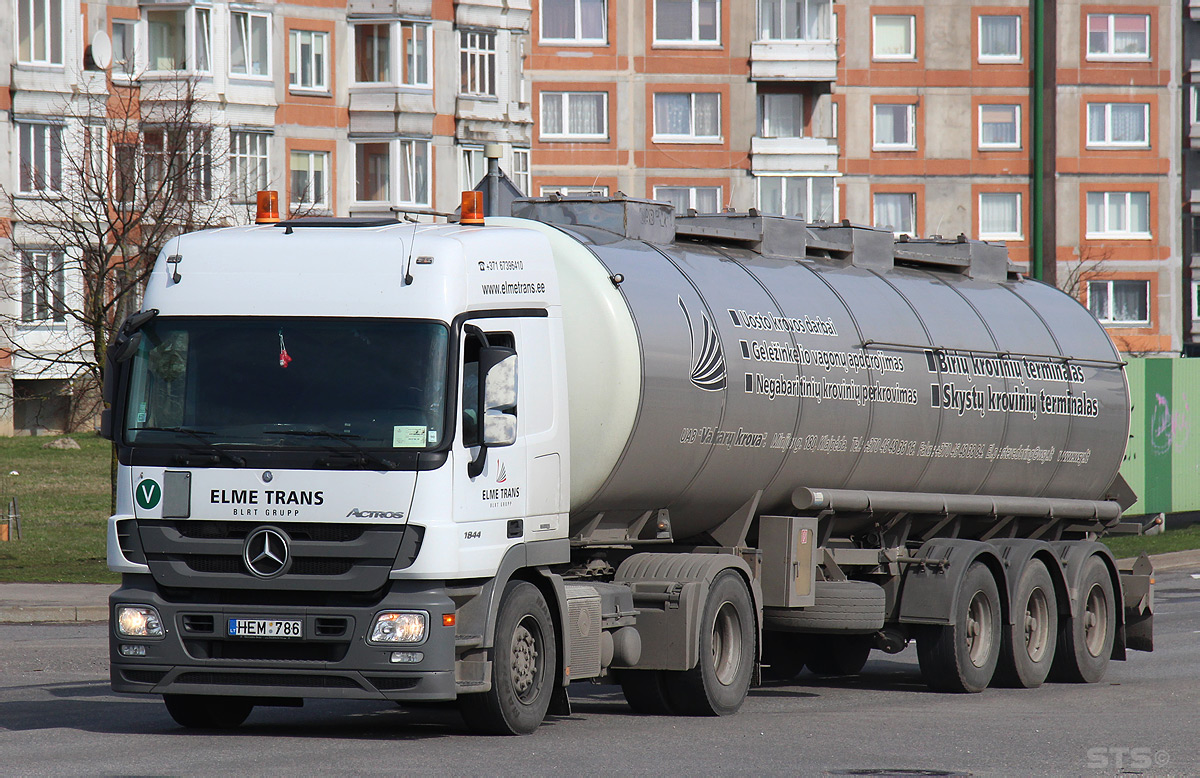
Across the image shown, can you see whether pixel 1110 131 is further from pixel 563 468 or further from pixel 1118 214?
pixel 563 468

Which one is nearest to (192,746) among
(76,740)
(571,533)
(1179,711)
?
(76,740)

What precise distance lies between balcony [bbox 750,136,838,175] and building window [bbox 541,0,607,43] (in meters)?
6.37

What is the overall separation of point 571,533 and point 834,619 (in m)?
2.95

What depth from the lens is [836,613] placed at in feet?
48.8

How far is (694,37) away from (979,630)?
50.9 metres

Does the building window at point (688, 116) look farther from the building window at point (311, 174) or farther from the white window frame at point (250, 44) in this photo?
the white window frame at point (250, 44)

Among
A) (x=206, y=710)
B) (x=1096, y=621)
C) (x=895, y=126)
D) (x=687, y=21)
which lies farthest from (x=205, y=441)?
(x=895, y=126)

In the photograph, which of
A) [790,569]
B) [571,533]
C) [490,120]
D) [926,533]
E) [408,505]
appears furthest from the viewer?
[490,120]

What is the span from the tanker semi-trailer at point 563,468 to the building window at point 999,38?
53.9 metres

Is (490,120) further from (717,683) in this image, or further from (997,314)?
(717,683)

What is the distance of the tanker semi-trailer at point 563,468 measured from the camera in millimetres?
10930

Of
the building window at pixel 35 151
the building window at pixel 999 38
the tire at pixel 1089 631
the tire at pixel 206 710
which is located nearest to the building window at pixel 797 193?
the building window at pixel 999 38

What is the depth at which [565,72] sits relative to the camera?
64312 mm

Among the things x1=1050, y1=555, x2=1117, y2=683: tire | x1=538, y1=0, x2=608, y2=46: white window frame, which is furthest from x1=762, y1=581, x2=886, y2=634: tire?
x1=538, y1=0, x2=608, y2=46: white window frame
